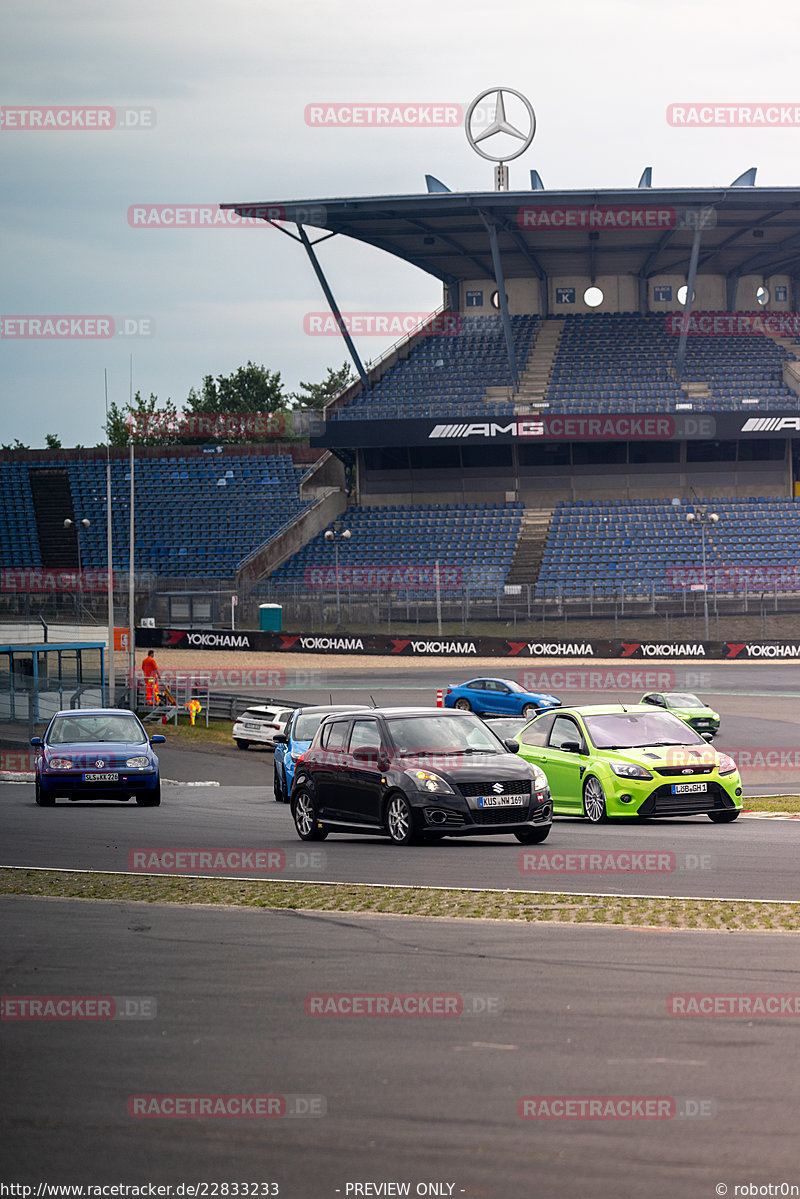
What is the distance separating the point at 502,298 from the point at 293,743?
155 ft

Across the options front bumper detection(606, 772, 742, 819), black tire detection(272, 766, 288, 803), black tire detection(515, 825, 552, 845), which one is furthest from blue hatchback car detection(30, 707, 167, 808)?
black tire detection(515, 825, 552, 845)

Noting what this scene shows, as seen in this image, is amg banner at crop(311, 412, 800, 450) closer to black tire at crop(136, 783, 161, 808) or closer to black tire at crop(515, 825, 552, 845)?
black tire at crop(136, 783, 161, 808)

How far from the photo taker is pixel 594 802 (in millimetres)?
17031

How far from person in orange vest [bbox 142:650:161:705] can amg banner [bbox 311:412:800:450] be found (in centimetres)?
2900

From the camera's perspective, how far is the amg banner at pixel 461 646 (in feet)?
168

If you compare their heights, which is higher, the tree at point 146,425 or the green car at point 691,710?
the tree at point 146,425

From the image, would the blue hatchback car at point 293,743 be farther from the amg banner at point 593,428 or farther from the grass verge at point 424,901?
the amg banner at point 593,428

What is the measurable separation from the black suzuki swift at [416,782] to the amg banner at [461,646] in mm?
36741

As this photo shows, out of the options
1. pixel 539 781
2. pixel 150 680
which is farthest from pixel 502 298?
pixel 539 781

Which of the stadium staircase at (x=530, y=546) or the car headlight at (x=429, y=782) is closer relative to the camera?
the car headlight at (x=429, y=782)

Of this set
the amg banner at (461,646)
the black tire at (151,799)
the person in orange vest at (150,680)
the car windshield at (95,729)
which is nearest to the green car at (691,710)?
the person in orange vest at (150,680)

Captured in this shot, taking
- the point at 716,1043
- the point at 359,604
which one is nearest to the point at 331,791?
the point at 716,1043

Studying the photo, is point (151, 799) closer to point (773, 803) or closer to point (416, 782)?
point (416, 782)

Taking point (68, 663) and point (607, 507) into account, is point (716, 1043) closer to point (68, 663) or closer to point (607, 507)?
point (68, 663)
